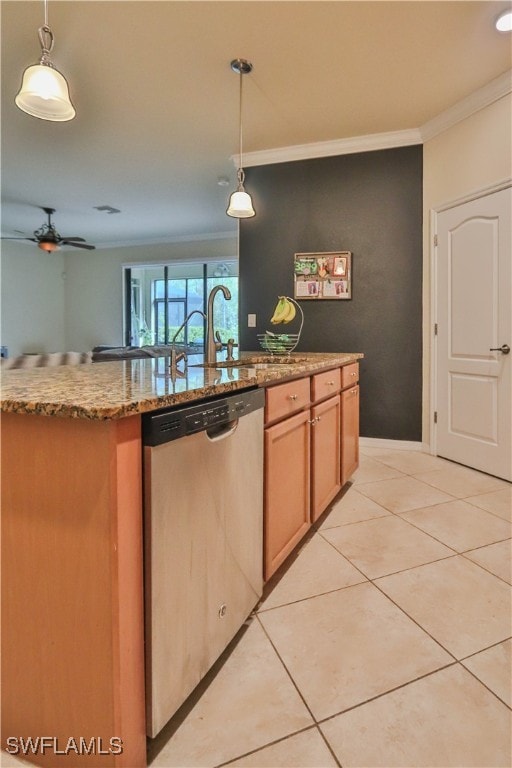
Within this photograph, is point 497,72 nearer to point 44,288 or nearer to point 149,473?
point 149,473

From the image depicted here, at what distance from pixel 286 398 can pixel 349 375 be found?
1.12 metres

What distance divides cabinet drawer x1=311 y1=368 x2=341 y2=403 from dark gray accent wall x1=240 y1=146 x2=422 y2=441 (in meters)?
1.57

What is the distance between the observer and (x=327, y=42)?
2543mm

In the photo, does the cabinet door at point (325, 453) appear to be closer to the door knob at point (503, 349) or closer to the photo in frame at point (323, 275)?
the door knob at point (503, 349)

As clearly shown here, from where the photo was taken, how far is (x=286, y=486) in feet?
5.59

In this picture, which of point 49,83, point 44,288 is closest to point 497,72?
point 49,83

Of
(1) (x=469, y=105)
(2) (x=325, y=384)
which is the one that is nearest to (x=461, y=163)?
(1) (x=469, y=105)

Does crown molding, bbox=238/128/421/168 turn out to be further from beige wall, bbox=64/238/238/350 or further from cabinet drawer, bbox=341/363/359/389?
beige wall, bbox=64/238/238/350

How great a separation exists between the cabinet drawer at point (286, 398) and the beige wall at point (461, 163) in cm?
224

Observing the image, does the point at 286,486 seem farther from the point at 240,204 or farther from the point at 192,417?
the point at 240,204

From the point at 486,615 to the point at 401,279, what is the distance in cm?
289

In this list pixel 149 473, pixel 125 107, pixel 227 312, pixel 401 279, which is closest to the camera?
pixel 149 473

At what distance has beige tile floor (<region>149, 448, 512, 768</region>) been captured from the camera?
1.03m

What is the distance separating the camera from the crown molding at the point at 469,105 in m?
2.92
